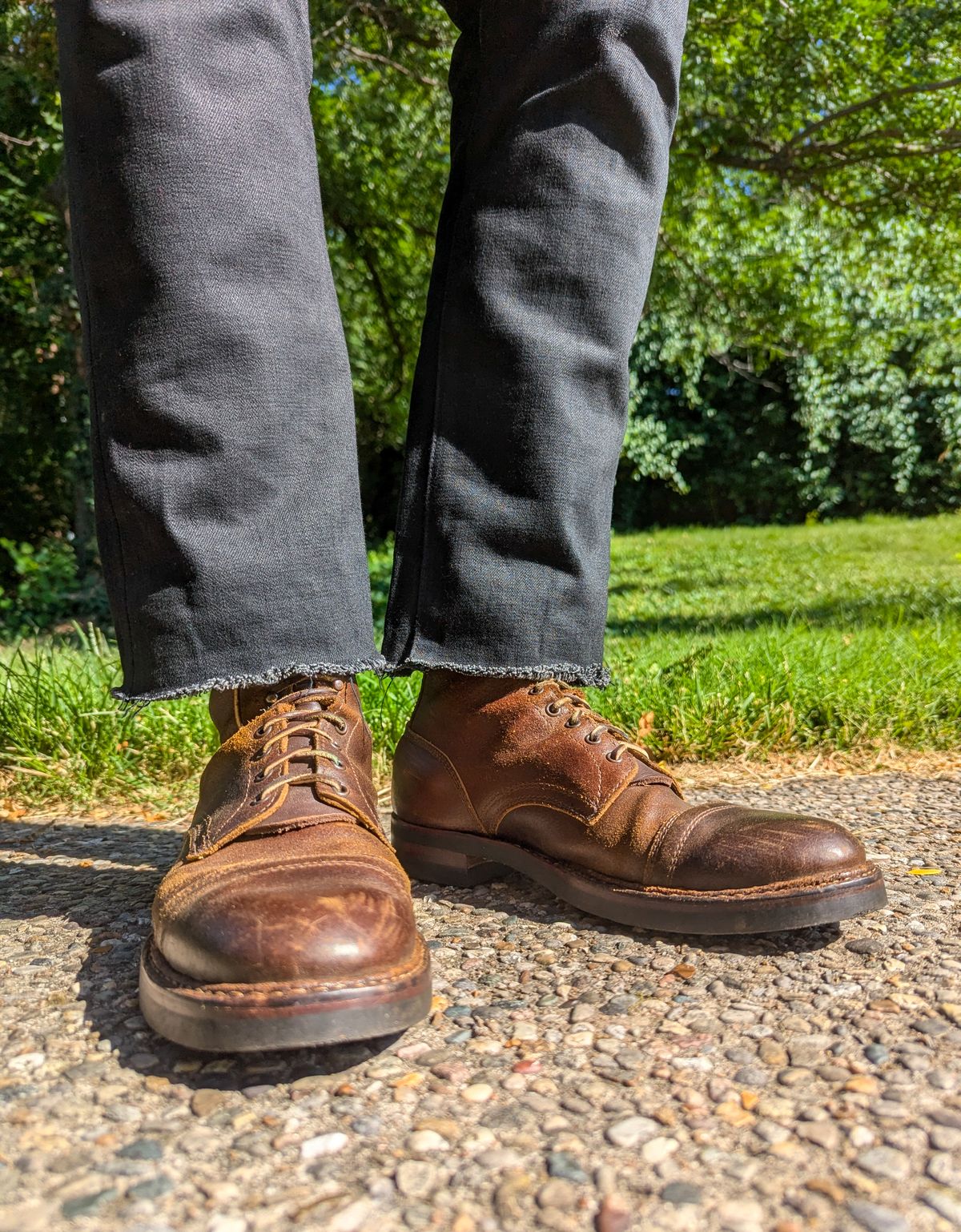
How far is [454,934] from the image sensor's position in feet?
4.47

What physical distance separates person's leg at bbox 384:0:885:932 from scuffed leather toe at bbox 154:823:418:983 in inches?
13.0

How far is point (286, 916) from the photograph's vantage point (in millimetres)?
1021

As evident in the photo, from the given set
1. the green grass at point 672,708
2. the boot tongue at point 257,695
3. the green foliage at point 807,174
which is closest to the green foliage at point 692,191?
the green foliage at point 807,174

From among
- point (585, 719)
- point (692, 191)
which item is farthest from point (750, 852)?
point (692, 191)

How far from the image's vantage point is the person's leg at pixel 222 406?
3.84ft

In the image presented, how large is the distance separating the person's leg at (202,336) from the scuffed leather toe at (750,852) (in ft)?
1.61

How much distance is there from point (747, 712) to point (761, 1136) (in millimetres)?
1617

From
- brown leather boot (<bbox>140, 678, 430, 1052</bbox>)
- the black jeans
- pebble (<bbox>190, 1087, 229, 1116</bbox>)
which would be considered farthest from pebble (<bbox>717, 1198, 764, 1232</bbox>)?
the black jeans

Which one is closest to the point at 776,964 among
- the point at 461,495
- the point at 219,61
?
the point at 461,495

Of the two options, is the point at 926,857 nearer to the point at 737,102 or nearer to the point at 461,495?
the point at 461,495

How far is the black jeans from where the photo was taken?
3.90 ft

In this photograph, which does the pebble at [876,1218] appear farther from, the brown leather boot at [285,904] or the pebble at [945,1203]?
the brown leather boot at [285,904]

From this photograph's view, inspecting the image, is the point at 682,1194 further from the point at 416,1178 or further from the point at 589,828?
the point at 589,828

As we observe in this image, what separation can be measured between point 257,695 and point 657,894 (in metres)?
0.56
